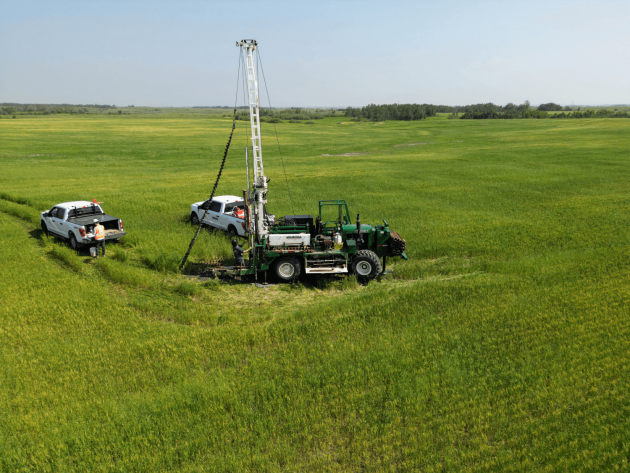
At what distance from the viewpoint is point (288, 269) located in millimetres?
16234

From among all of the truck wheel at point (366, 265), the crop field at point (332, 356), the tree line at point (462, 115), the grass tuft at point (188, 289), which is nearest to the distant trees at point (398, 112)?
the tree line at point (462, 115)

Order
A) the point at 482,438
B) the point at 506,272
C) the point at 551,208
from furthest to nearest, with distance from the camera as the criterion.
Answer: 1. the point at 551,208
2. the point at 506,272
3. the point at 482,438

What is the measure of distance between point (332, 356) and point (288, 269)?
6291 millimetres

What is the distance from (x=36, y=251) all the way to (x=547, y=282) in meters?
21.3

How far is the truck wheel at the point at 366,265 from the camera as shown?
1592cm

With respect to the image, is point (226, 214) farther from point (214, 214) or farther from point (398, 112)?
point (398, 112)

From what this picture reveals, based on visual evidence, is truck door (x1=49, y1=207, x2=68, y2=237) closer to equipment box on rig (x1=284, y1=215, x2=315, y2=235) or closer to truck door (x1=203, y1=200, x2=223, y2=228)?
truck door (x1=203, y1=200, x2=223, y2=228)

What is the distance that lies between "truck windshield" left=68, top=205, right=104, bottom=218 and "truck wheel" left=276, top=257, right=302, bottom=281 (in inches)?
418

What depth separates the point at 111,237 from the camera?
19.7 meters

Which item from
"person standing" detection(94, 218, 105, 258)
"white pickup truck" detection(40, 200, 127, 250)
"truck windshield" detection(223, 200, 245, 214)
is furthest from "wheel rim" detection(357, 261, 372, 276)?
"white pickup truck" detection(40, 200, 127, 250)

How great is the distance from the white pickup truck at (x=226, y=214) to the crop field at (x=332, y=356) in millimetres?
1935

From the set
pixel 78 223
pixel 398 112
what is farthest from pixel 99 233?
pixel 398 112

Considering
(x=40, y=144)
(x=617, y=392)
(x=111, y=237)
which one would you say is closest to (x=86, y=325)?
(x=111, y=237)

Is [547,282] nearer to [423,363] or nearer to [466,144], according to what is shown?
[423,363]
